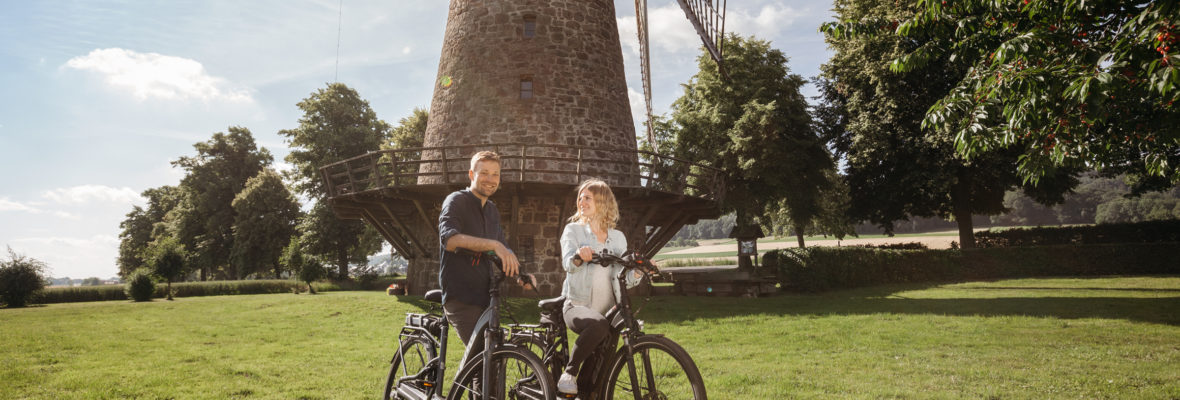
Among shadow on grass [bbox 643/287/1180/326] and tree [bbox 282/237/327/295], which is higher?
tree [bbox 282/237/327/295]

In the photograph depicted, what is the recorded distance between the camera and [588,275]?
370cm

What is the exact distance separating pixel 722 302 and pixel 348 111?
2530 centimetres

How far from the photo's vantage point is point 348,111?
3241cm

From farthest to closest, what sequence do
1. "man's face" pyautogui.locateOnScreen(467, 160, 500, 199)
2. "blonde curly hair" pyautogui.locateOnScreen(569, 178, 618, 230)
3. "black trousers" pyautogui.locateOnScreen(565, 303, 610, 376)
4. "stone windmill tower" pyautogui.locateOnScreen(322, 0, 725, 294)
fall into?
"stone windmill tower" pyautogui.locateOnScreen(322, 0, 725, 294) → "blonde curly hair" pyautogui.locateOnScreen(569, 178, 618, 230) → "man's face" pyautogui.locateOnScreen(467, 160, 500, 199) → "black trousers" pyautogui.locateOnScreen(565, 303, 610, 376)

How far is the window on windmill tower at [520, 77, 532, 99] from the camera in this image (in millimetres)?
16016

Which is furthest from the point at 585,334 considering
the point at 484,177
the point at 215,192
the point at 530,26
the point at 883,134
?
the point at 215,192

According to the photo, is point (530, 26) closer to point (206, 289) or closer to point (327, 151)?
point (327, 151)

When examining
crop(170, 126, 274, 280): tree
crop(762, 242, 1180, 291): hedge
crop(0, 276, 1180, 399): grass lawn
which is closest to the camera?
crop(0, 276, 1180, 399): grass lawn

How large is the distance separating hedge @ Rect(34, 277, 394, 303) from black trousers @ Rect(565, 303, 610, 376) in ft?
96.9

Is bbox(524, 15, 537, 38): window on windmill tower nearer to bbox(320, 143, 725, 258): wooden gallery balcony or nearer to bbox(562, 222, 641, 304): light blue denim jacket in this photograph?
bbox(320, 143, 725, 258): wooden gallery balcony

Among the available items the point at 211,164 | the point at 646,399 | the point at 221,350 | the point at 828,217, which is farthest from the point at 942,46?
the point at 211,164

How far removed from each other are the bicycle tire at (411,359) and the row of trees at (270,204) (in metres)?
24.0

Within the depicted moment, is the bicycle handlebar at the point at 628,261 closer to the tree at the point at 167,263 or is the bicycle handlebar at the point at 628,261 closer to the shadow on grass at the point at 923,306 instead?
the shadow on grass at the point at 923,306

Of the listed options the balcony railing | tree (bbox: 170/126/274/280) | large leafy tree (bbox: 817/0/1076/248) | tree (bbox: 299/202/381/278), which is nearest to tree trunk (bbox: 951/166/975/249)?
large leafy tree (bbox: 817/0/1076/248)
